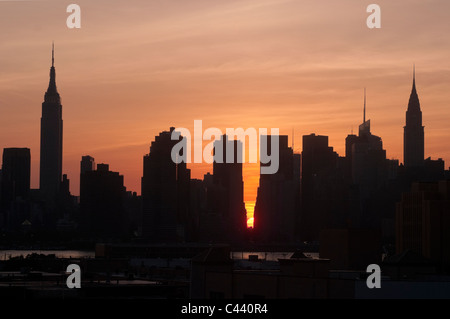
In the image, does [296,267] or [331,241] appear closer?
[296,267]
